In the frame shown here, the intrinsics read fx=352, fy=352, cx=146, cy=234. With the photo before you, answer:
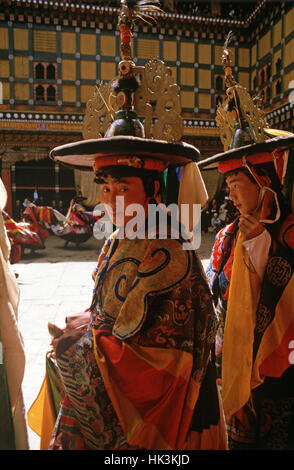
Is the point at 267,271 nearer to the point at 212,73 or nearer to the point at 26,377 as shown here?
the point at 26,377

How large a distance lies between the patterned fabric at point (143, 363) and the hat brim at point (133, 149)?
1.46 ft

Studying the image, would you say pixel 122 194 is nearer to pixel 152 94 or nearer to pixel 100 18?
pixel 152 94

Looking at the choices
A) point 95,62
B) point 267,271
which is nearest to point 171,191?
point 267,271

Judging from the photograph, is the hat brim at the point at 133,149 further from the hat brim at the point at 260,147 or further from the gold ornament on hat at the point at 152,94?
the hat brim at the point at 260,147

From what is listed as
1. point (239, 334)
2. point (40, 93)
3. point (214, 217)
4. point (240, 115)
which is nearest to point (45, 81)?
point (40, 93)

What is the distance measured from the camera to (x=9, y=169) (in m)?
17.8

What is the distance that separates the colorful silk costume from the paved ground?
3.52 ft

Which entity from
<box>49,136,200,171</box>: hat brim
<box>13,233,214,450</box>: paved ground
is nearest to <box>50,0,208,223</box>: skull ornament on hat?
<box>49,136,200,171</box>: hat brim

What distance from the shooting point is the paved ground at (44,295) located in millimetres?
3697

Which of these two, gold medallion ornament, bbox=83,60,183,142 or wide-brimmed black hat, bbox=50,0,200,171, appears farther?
gold medallion ornament, bbox=83,60,183,142

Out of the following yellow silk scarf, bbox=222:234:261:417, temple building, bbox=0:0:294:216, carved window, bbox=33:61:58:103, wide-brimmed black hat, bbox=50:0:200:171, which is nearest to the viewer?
wide-brimmed black hat, bbox=50:0:200:171

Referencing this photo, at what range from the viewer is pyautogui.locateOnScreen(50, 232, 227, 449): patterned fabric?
4.88 feet

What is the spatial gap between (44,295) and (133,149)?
558 centimetres

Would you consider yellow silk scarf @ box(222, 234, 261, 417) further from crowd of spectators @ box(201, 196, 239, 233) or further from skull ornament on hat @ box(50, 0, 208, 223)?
crowd of spectators @ box(201, 196, 239, 233)
